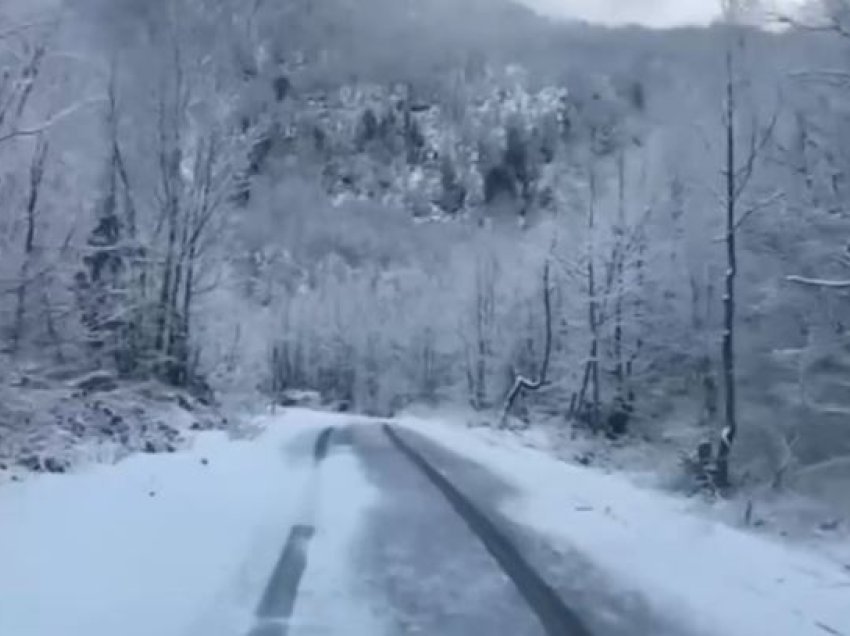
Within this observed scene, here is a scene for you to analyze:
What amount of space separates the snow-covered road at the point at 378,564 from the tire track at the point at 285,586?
0.11ft

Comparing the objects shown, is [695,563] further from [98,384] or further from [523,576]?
[98,384]

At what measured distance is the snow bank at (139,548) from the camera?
371 inches

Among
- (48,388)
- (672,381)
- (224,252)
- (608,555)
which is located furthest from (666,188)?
(608,555)

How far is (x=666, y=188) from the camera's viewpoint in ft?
201

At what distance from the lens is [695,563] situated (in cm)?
1352

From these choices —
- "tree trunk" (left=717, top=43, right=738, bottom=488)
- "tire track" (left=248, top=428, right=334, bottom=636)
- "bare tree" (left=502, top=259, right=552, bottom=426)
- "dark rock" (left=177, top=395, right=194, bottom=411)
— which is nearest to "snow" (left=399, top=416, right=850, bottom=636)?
"tire track" (left=248, top=428, right=334, bottom=636)

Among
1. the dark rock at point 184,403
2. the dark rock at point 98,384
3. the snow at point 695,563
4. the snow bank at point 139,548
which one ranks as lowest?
the snow bank at point 139,548

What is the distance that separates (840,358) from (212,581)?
75.0ft

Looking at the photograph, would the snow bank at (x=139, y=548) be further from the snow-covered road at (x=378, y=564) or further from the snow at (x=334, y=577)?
the snow at (x=334, y=577)

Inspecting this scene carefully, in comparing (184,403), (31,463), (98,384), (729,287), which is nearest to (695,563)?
(31,463)

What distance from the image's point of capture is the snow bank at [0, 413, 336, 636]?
942cm

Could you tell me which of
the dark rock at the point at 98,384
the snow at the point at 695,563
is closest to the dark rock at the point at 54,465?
the dark rock at the point at 98,384

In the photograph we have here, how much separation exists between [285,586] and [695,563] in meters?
4.87

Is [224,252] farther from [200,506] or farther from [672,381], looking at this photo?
[200,506]
